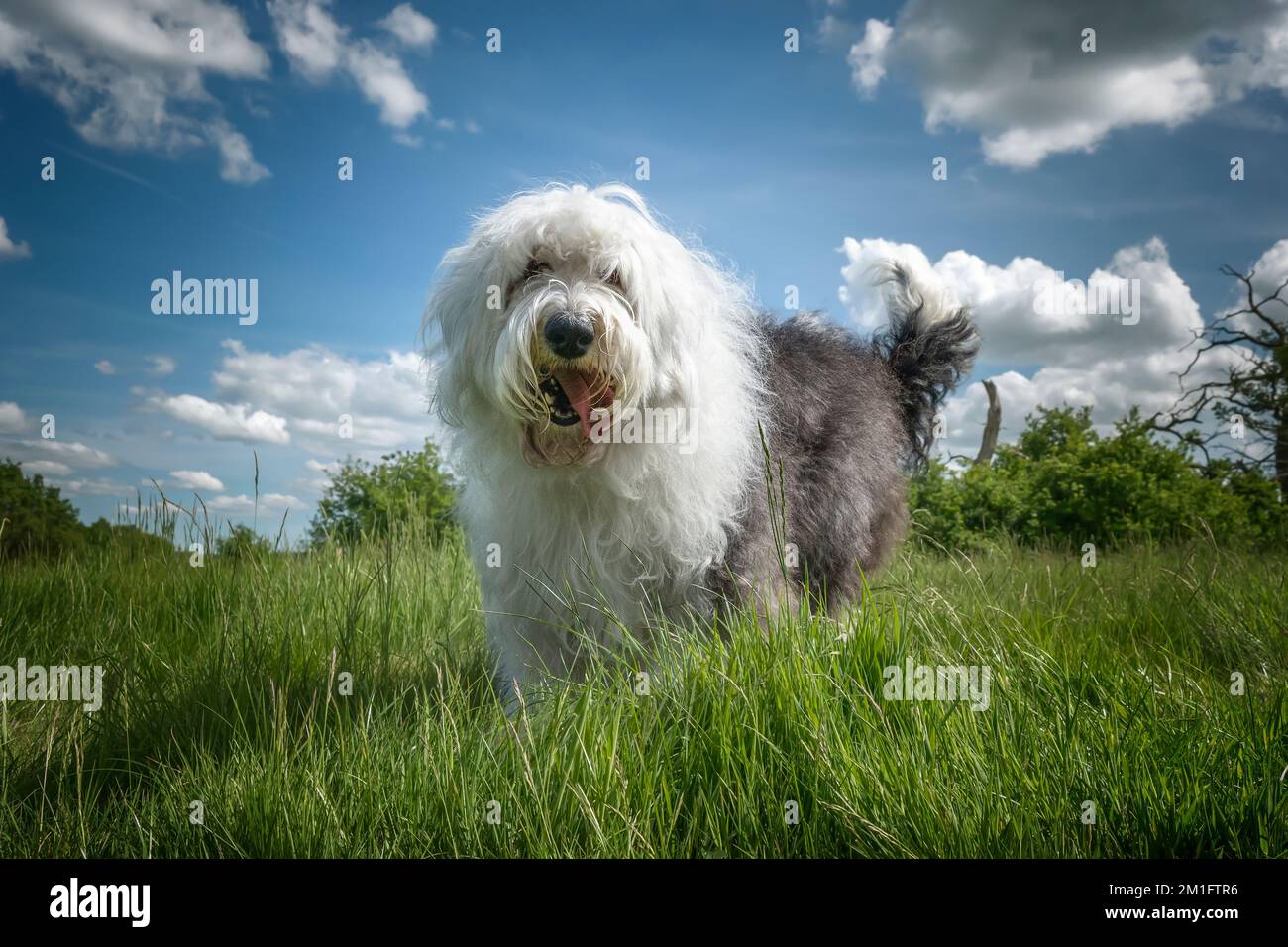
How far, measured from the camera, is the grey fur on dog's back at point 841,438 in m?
3.61

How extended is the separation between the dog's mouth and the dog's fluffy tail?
274cm

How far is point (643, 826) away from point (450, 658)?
2.17m

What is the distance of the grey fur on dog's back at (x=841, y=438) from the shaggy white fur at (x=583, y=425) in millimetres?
220

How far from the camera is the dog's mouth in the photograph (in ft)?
10.0

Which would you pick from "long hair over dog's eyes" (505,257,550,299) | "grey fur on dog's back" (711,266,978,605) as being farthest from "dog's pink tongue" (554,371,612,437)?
"grey fur on dog's back" (711,266,978,605)

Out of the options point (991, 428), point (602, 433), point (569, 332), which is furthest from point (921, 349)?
point (991, 428)

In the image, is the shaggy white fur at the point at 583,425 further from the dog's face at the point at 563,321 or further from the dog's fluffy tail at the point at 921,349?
the dog's fluffy tail at the point at 921,349

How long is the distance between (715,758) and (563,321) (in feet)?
5.00

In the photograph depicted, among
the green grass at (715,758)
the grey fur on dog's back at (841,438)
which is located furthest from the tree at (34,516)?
the grey fur on dog's back at (841,438)

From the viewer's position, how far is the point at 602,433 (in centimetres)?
Answer: 316

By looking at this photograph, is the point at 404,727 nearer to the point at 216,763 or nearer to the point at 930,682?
the point at 216,763

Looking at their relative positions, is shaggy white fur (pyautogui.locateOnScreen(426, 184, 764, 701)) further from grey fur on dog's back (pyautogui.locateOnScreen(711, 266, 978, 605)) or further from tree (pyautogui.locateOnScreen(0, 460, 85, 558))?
tree (pyautogui.locateOnScreen(0, 460, 85, 558))

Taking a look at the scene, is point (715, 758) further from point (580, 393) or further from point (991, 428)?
point (991, 428)
